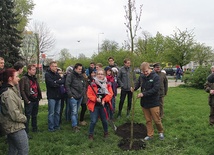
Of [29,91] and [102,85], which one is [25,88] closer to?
[29,91]

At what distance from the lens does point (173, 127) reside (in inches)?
260

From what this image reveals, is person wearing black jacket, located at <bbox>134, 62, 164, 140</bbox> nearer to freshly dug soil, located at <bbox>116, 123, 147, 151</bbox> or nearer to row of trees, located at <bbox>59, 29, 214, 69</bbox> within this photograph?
freshly dug soil, located at <bbox>116, 123, 147, 151</bbox>

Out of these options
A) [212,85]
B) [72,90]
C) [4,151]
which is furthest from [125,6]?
[4,151]

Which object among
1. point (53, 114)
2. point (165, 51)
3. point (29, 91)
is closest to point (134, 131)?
point (53, 114)

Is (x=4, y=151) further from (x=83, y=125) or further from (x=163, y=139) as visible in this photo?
(x=163, y=139)

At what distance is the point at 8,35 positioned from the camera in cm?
2397

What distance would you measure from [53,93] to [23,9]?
3252 centimetres

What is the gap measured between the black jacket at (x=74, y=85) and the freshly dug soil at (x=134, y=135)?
155 cm

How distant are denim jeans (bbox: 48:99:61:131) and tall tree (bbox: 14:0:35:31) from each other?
30156mm

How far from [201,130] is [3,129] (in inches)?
208

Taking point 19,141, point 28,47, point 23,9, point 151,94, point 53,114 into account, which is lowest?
point 53,114

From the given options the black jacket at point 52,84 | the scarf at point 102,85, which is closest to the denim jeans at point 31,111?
the black jacket at point 52,84

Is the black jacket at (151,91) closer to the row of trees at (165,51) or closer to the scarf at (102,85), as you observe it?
the scarf at (102,85)

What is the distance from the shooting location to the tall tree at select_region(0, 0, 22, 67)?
23062 millimetres
